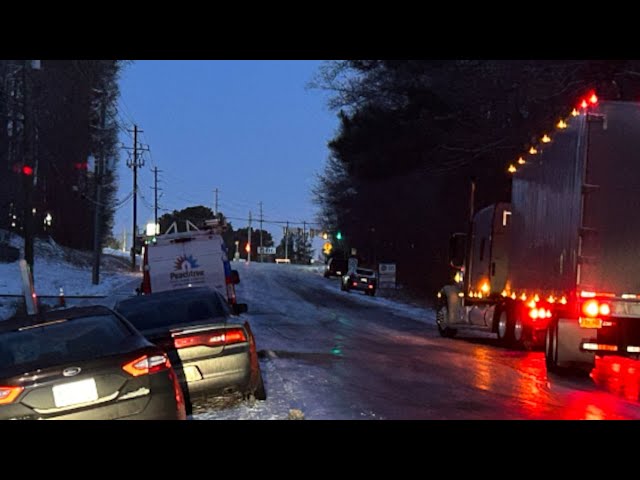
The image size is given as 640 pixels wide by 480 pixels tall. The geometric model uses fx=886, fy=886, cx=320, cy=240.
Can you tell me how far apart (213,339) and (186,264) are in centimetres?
1325

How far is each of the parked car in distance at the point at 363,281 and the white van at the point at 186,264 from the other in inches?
1049

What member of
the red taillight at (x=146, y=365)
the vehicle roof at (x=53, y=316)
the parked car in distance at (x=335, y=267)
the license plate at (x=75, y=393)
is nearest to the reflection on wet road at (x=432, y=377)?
the red taillight at (x=146, y=365)

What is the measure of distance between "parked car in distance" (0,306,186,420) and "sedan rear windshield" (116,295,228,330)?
2.91 meters

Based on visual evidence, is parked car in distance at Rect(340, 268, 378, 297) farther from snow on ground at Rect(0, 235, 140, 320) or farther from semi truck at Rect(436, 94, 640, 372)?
semi truck at Rect(436, 94, 640, 372)

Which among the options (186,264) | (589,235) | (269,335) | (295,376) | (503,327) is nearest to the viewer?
(295,376)

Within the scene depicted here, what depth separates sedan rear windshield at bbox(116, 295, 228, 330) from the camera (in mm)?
11586

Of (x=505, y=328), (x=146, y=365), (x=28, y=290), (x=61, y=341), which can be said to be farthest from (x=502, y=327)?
(x=61, y=341)

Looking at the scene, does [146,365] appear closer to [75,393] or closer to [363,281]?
[75,393]

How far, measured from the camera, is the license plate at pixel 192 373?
10.7 m

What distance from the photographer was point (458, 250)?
80.0 feet

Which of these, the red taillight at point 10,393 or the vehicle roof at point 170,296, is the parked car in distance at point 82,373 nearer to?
the red taillight at point 10,393
